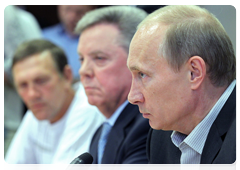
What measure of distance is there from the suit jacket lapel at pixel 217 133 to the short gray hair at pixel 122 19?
34.2 inches

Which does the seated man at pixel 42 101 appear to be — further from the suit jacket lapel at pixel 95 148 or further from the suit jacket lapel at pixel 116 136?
the suit jacket lapel at pixel 116 136

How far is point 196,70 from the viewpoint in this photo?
1058 millimetres

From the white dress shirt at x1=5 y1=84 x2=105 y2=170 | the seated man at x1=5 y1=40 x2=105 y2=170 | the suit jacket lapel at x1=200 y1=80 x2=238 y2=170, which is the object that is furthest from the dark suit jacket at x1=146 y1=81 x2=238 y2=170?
the seated man at x1=5 y1=40 x2=105 y2=170

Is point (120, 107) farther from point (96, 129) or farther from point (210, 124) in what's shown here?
point (210, 124)

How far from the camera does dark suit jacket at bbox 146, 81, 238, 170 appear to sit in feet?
3.15

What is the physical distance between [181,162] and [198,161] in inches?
2.8

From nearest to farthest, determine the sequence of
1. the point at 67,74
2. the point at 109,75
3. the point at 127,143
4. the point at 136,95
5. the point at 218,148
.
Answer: the point at 218,148 < the point at 136,95 < the point at 127,143 < the point at 109,75 < the point at 67,74

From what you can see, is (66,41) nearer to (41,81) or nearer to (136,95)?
(41,81)

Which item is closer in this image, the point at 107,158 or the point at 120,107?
the point at 107,158

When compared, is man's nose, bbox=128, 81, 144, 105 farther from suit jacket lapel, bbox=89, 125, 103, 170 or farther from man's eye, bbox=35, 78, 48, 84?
man's eye, bbox=35, 78, 48, 84

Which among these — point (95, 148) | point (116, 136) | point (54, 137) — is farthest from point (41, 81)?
point (116, 136)

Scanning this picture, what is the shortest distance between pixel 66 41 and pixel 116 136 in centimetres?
195

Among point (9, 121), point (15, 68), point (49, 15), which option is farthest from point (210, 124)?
point (49, 15)

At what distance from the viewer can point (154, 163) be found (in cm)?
127
